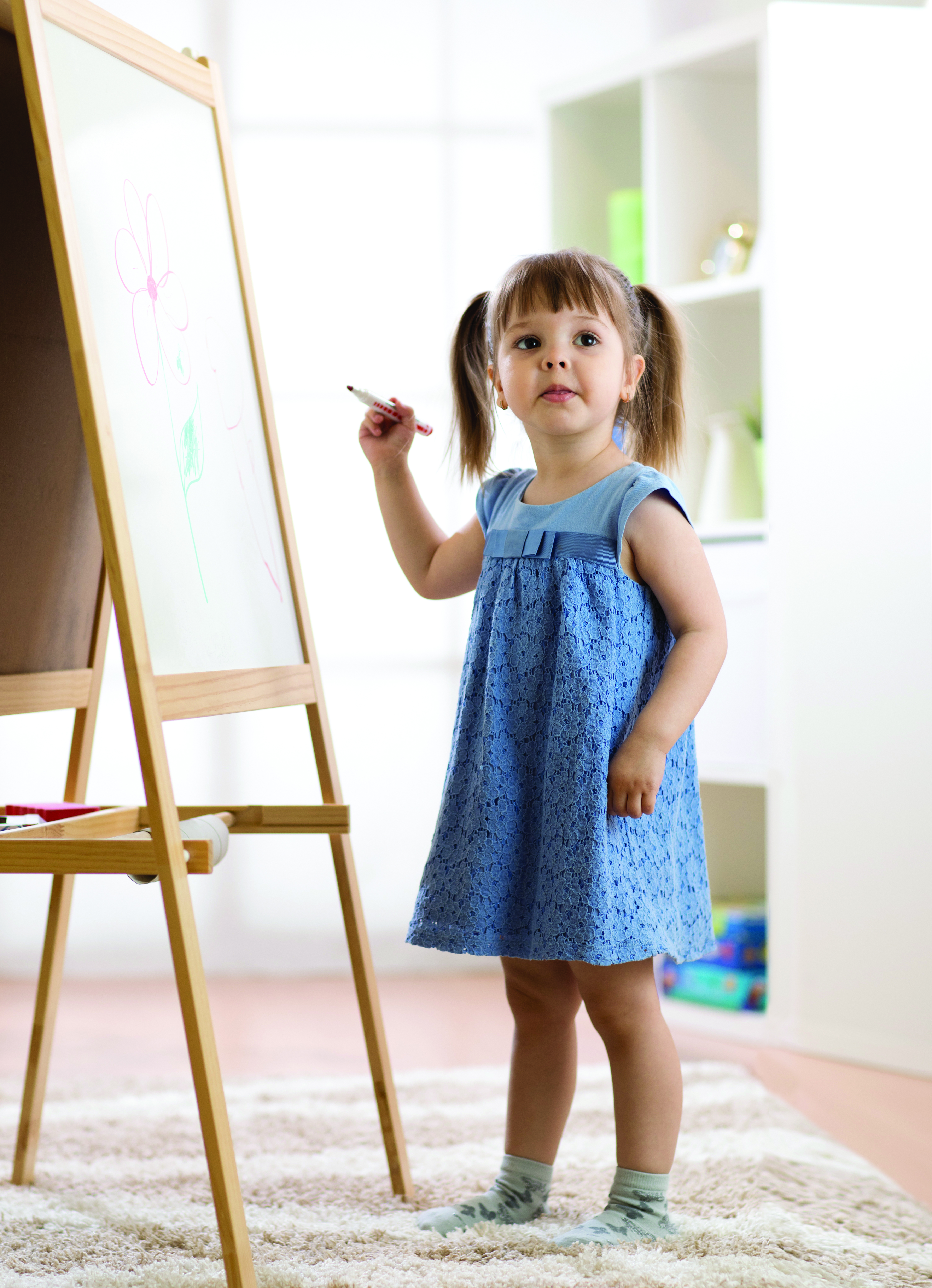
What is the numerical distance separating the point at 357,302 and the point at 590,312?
1.49 m

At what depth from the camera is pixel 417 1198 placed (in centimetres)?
134

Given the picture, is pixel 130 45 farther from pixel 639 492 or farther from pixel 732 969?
pixel 732 969

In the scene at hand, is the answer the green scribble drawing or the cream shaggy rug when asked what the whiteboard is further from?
the cream shaggy rug

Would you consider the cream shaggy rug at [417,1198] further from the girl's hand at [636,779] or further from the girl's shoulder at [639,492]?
the girl's shoulder at [639,492]

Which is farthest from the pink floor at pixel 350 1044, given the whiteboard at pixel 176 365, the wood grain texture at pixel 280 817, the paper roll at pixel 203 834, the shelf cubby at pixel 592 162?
the shelf cubby at pixel 592 162

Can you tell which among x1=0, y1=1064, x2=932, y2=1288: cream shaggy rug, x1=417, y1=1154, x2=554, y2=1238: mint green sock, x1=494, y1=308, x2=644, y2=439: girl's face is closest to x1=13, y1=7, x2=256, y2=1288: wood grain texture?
x1=0, y1=1064, x2=932, y2=1288: cream shaggy rug

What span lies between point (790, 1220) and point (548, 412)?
88 centimetres

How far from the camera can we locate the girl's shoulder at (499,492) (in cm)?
132

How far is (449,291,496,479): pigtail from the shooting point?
1.38 m

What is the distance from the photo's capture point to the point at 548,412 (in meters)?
1.21

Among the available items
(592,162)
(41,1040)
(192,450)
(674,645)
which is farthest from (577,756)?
(592,162)

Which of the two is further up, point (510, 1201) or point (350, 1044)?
point (510, 1201)

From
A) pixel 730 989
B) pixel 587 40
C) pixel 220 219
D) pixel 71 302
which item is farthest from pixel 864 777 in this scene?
pixel 587 40

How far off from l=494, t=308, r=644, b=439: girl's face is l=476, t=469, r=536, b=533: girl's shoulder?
0.34 feet
